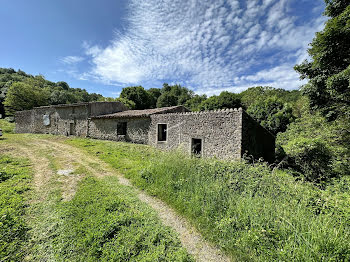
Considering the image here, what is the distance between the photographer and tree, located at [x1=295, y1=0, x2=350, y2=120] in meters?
6.16

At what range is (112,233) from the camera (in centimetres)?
249

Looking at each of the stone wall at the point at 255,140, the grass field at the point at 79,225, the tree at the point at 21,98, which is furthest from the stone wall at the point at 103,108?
the tree at the point at 21,98

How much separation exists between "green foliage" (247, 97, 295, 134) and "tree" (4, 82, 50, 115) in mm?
37869

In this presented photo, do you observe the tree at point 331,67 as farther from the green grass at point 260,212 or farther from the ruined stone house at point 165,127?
the green grass at point 260,212

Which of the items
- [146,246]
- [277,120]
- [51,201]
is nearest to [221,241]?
[146,246]

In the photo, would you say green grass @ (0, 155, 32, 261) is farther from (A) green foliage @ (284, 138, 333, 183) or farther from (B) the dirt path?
(A) green foliage @ (284, 138, 333, 183)

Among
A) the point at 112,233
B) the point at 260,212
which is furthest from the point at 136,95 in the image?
the point at 260,212

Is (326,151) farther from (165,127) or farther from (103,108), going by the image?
(103,108)

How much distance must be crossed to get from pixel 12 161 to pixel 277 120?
2307cm

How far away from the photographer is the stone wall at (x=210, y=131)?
722 cm

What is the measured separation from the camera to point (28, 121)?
18719 millimetres

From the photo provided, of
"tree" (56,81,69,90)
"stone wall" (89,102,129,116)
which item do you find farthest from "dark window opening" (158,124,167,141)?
"tree" (56,81,69,90)

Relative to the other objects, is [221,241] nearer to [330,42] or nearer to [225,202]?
[225,202]

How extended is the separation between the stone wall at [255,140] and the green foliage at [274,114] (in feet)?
26.2
